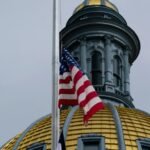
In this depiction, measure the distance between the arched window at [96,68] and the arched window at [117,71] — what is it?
0.91 meters

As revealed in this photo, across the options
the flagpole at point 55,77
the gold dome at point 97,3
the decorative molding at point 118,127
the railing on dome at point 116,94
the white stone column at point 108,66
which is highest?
the gold dome at point 97,3

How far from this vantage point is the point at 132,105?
5094 cm

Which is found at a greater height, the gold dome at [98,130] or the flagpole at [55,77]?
the gold dome at [98,130]

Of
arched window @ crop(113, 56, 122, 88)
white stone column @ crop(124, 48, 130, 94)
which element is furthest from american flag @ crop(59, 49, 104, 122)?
white stone column @ crop(124, 48, 130, 94)

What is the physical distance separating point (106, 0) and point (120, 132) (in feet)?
45.2

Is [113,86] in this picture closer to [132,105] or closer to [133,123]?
[132,105]

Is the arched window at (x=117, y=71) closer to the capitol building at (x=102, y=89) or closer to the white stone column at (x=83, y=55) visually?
the capitol building at (x=102, y=89)

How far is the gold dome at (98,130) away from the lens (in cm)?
4253

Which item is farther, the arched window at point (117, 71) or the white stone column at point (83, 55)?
the arched window at point (117, 71)

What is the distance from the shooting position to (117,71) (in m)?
52.3

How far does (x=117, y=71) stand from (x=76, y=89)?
93.9 feet

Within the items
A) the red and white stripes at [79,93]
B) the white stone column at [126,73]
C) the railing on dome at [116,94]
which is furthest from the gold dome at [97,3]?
the red and white stripes at [79,93]

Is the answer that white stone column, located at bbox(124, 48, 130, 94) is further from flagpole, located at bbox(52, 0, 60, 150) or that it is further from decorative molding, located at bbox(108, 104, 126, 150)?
flagpole, located at bbox(52, 0, 60, 150)

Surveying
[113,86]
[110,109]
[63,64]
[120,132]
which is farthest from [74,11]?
[63,64]
